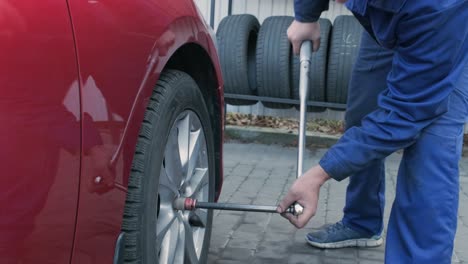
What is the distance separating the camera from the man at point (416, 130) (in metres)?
1.74

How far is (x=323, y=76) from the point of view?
5156 mm

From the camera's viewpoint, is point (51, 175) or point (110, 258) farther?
point (110, 258)

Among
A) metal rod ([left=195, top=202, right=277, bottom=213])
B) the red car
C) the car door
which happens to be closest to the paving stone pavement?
metal rod ([left=195, top=202, right=277, bottom=213])

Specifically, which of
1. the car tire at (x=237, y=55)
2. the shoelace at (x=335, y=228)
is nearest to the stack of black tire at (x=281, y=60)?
the car tire at (x=237, y=55)

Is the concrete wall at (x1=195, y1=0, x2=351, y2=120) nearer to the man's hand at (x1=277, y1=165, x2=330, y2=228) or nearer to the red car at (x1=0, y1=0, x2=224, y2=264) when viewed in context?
the red car at (x1=0, y1=0, x2=224, y2=264)

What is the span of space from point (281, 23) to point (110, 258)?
401 centimetres

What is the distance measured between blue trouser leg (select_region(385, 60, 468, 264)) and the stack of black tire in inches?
120

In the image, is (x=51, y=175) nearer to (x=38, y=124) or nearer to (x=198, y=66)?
(x=38, y=124)

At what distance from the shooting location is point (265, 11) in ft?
21.5

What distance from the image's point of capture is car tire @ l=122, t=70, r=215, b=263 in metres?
1.71

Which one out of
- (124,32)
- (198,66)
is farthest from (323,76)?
(124,32)

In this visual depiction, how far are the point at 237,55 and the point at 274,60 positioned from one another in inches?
12.8

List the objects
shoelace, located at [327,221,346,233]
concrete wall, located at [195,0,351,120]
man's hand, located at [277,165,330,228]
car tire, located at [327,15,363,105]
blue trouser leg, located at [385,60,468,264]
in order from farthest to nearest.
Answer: concrete wall, located at [195,0,351,120] < car tire, located at [327,15,363,105] < shoelace, located at [327,221,346,233] < blue trouser leg, located at [385,60,468,264] < man's hand, located at [277,165,330,228]

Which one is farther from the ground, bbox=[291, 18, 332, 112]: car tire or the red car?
the red car
